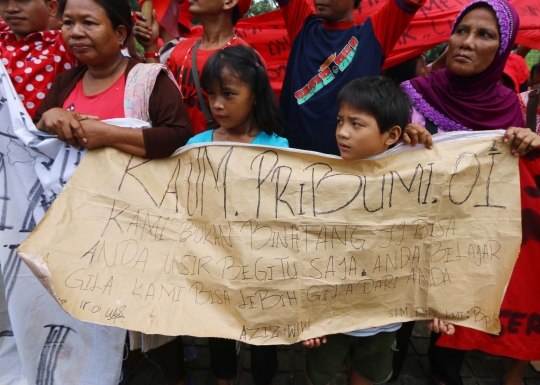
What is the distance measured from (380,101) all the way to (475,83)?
2.47ft

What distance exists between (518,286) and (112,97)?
89.6 inches

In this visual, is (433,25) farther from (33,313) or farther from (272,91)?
(33,313)

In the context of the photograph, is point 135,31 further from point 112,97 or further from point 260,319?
point 260,319

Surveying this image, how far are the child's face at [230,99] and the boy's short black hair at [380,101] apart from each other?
45cm

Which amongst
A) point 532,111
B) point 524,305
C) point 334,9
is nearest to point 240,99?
point 334,9

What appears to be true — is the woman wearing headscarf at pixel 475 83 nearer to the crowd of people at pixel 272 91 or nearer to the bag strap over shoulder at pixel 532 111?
the crowd of people at pixel 272 91

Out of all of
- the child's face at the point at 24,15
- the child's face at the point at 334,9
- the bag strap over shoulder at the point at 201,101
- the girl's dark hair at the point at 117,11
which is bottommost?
the bag strap over shoulder at the point at 201,101

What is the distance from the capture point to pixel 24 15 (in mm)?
2098

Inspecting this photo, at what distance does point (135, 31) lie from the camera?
2.29 meters

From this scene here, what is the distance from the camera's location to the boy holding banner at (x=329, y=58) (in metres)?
1.92

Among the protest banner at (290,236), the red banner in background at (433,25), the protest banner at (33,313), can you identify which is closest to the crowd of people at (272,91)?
the protest banner at (290,236)

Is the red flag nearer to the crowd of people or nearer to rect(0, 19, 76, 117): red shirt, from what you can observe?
the crowd of people

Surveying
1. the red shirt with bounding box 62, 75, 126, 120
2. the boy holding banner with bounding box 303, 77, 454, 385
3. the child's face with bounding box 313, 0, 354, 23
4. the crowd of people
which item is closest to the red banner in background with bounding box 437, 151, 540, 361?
the crowd of people

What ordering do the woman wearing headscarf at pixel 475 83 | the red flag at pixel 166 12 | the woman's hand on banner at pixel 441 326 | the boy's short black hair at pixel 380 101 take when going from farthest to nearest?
the red flag at pixel 166 12, the woman wearing headscarf at pixel 475 83, the woman's hand on banner at pixel 441 326, the boy's short black hair at pixel 380 101
